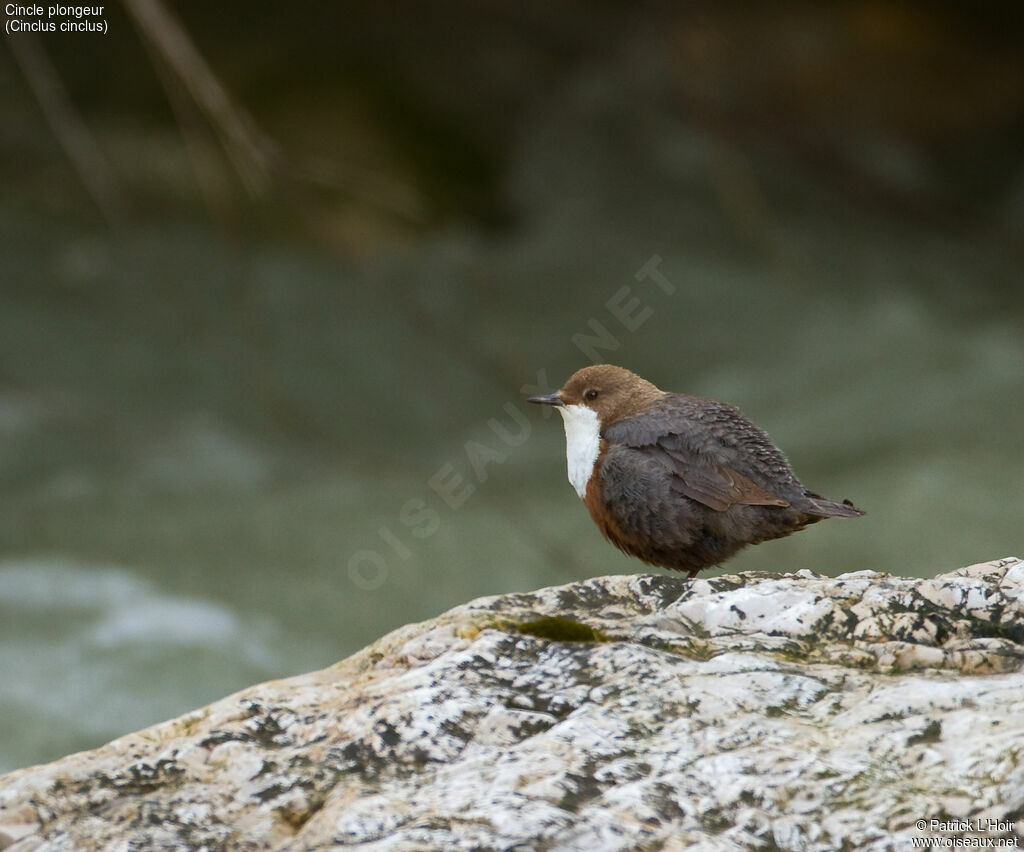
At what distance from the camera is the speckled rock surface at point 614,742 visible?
1.87 m

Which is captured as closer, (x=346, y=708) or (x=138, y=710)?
(x=346, y=708)

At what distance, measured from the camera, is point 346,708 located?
7.68ft

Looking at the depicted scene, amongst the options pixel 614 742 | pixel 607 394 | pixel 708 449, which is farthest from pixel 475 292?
pixel 614 742

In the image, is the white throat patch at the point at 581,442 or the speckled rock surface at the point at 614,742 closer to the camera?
the speckled rock surface at the point at 614,742

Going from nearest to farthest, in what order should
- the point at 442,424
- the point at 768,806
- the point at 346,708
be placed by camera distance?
the point at 768,806
the point at 346,708
the point at 442,424

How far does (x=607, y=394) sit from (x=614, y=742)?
222 cm

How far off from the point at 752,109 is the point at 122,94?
17.7 feet

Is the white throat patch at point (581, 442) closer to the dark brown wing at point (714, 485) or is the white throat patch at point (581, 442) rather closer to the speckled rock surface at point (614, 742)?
the dark brown wing at point (714, 485)

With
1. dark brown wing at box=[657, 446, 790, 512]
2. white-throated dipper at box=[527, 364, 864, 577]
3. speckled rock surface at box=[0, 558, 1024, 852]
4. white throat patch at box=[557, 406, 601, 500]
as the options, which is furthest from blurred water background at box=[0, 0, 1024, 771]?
speckled rock surface at box=[0, 558, 1024, 852]

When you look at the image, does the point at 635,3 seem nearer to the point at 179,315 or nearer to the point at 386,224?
the point at 386,224

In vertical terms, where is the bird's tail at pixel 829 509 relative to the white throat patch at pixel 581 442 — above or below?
below

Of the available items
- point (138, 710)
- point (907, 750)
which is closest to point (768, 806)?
point (907, 750)

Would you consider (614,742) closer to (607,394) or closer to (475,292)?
(607,394)

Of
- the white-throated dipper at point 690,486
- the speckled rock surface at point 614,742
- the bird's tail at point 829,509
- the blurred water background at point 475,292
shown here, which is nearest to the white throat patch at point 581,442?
the white-throated dipper at point 690,486
